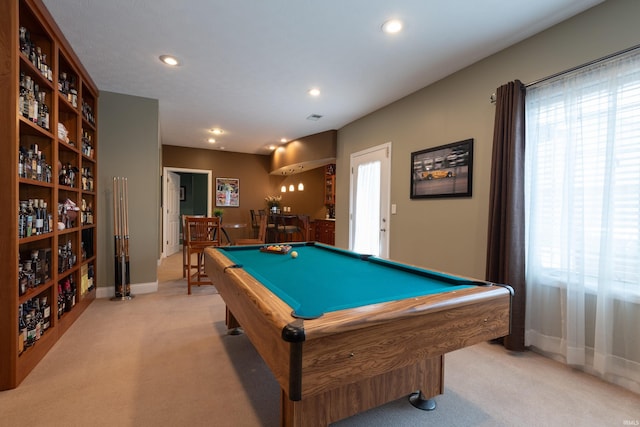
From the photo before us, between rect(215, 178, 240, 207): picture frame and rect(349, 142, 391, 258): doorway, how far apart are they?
3.61 meters

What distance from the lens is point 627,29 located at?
5.91ft

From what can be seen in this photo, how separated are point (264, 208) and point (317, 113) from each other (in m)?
3.83

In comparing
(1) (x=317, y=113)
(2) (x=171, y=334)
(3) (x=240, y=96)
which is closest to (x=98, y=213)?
(2) (x=171, y=334)

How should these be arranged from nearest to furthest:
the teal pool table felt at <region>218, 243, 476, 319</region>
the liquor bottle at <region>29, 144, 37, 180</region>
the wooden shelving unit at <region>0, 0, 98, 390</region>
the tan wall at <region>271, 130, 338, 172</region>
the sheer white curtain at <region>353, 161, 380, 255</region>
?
1. the teal pool table felt at <region>218, 243, 476, 319</region>
2. the wooden shelving unit at <region>0, 0, 98, 390</region>
3. the liquor bottle at <region>29, 144, 37, 180</region>
4. the sheer white curtain at <region>353, 161, 380, 255</region>
5. the tan wall at <region>271, 130, 338, 172</region>

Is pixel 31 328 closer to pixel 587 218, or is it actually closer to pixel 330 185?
pixel 587 218

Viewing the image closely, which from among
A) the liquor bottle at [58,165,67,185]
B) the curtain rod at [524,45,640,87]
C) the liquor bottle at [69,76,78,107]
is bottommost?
the liquor bottle at [58,165,67,185]

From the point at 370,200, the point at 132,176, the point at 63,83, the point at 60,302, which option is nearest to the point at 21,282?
the point at 60,302

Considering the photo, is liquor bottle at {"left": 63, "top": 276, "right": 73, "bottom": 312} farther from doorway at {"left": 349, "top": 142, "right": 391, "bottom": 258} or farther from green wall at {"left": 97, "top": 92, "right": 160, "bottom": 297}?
doorway at {"left": 349, "top": 142, "right": 391, "bottom": 258}

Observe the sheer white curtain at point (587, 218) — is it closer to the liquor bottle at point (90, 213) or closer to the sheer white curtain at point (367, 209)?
the sheer white curtain at point (367, 209)

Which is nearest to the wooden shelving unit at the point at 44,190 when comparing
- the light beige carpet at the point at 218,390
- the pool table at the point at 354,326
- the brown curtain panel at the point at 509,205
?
the light beige carpet at the point at 218,390

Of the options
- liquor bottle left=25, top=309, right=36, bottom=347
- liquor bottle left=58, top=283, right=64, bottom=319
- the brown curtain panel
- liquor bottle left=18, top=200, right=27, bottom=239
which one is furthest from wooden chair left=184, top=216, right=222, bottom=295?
the brown curtain panel

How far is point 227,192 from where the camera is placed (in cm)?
707

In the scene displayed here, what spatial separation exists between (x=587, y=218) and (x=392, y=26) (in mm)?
1962

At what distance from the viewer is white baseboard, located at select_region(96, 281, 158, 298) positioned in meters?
3.47
